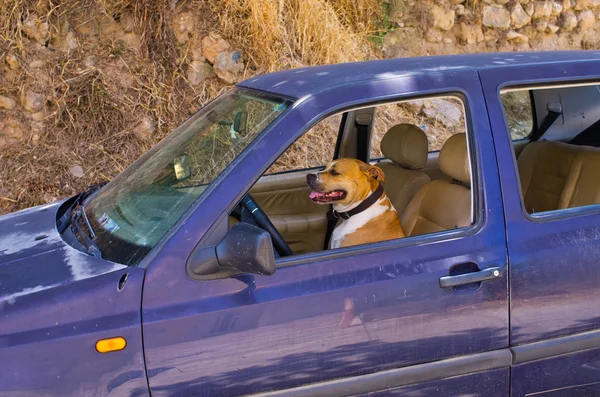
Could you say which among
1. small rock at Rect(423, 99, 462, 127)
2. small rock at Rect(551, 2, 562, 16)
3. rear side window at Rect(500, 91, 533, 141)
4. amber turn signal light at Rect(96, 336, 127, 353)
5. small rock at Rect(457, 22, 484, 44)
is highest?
amber turn signal light at Rect(96, 336, 127, 353)

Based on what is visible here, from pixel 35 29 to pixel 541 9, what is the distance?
651 centimetres

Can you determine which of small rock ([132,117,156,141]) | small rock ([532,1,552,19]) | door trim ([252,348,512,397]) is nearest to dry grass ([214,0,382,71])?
small rock ([132,117,156,141])

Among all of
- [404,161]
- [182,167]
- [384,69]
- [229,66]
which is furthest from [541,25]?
[182,167]

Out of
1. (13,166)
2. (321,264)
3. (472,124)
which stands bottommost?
(13,166)

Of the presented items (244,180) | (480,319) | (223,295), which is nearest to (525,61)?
(480,319)

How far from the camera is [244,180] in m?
2.21

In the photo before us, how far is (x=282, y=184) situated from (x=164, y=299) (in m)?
2.00

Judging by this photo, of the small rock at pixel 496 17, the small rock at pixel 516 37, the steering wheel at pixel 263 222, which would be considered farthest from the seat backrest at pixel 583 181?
the small rock at pixel 516 37

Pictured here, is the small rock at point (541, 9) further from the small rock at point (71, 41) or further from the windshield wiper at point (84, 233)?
the windshield wiper at point (84, 233)

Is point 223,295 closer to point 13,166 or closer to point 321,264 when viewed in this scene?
point 321,264

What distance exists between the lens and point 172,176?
8.73 feet

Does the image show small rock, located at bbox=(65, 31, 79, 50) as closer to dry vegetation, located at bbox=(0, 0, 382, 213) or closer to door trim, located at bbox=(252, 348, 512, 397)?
dry vegetation, located at bbox=(0, 0, 382, 213)

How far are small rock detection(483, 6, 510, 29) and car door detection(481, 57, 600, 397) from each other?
674 cm

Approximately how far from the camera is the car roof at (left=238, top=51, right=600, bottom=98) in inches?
98.9
